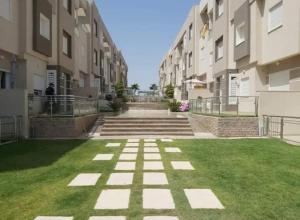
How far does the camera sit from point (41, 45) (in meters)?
19.4

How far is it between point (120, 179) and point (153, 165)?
179cm

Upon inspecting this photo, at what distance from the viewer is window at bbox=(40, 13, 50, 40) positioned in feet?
65.8

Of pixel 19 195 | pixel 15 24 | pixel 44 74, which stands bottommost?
pixel 19 195

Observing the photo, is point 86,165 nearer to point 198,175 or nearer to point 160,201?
point 198,175

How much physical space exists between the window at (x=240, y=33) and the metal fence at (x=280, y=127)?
7.29 metres

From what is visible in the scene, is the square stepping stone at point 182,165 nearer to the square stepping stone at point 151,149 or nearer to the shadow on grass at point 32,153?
the square stepping stone at point 151,149

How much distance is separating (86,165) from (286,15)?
484 inches

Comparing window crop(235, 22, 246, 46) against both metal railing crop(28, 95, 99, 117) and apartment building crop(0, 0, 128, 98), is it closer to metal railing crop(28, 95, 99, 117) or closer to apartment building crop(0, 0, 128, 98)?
apartment building crop(0, 0, 128, 98)

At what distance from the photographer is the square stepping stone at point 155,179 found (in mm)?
7312

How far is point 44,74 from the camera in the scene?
21672 millimetres

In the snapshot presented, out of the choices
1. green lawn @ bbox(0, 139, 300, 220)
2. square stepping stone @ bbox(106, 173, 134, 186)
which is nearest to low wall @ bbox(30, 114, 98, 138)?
green lawn @ bbox(0, 139, 300, 220)

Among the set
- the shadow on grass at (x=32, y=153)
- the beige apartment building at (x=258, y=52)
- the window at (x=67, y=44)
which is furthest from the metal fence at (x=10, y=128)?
the window at (x=67, y=44)

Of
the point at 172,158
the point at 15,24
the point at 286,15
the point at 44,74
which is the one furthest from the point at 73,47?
the point at 172,158

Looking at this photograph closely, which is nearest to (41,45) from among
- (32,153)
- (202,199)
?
(32,153)
